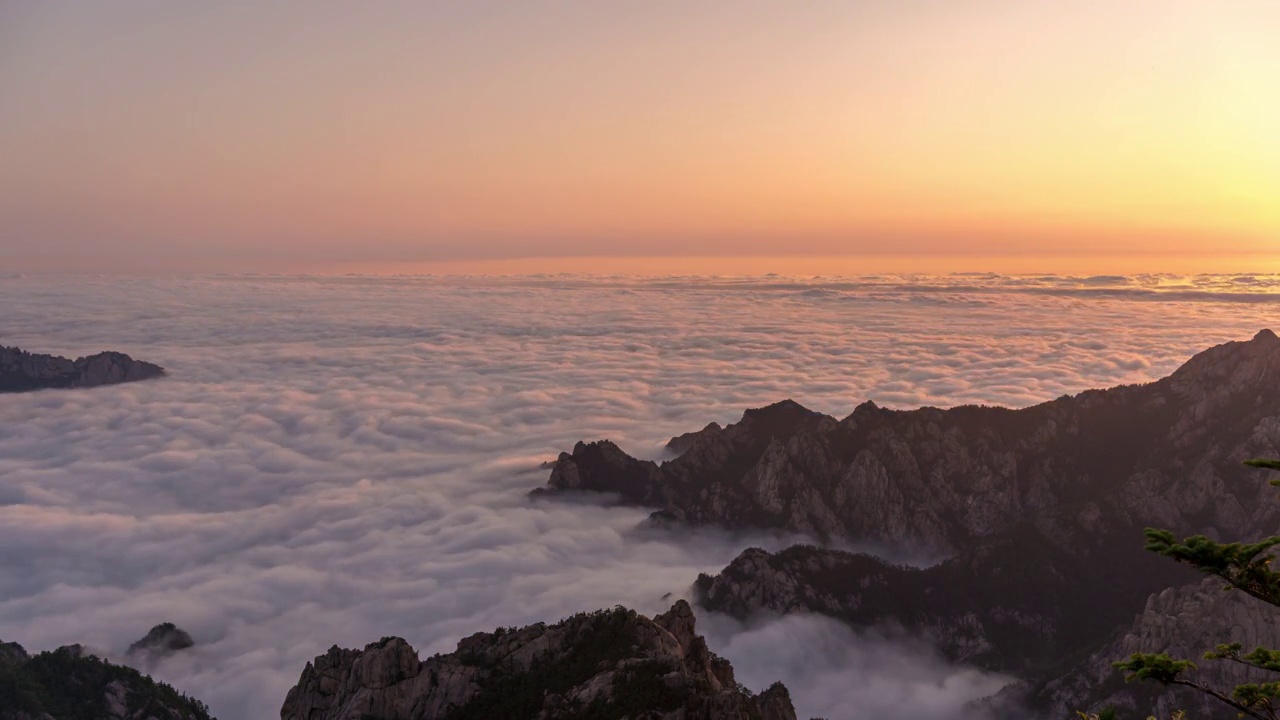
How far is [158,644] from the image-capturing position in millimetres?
130625

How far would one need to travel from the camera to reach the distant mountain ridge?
128m

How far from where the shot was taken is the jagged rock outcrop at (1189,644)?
85.1m

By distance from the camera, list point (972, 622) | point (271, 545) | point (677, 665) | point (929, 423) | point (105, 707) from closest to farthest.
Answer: point (677, 665)
point (105, 707)
point (972, 622)
point (929, 423)
point (271, 545)

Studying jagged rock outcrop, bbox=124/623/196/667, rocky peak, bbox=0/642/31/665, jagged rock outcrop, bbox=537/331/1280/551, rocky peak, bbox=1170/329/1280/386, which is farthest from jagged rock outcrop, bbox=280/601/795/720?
rocky peak, bbox=1170/329/1280/386

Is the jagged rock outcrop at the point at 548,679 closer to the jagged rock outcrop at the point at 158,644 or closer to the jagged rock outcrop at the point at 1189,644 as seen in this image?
the jagged rock outcrop at the point at 1189,644

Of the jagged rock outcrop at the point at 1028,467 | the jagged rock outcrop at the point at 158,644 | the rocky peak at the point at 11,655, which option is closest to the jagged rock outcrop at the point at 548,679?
the rocky peak at the point at 11,655

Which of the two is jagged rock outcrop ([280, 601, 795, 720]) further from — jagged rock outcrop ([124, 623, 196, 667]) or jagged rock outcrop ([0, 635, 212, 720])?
jagged rock outcrop ([124, 623, 196, 667])

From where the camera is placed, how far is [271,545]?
600 ft

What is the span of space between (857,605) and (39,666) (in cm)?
10723

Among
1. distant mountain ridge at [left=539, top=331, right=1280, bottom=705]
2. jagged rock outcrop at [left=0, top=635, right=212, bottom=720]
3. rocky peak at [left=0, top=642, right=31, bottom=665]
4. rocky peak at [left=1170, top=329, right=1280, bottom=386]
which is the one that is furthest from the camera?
rocky peak at [left=1170, top=329, right=1280, bottom=386]

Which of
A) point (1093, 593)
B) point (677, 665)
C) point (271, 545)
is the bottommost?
point (271, 545)

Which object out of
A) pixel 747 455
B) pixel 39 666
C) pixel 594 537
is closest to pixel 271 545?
pixel 594 537

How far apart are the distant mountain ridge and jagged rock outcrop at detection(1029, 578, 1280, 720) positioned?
12.8ft

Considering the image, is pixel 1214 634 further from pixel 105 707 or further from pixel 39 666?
pixel 39 666
